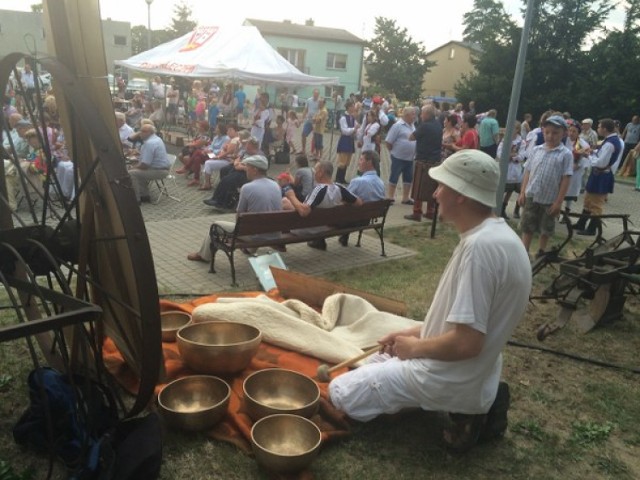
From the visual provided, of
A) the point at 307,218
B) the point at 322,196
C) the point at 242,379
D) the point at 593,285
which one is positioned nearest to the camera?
the point at 242,379

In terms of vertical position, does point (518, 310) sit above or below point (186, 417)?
above

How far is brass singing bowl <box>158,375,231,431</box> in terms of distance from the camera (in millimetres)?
3209

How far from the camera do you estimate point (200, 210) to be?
366 inches

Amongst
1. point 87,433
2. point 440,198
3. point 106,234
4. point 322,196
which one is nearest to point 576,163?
point 322,196

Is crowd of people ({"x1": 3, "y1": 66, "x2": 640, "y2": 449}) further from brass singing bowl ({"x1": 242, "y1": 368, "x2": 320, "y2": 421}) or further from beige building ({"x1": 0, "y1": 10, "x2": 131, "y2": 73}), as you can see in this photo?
beige building ({"x1": 0, "y1": 10, "x2": 131, "y2": 73})

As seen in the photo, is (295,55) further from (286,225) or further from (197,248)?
(286,225)

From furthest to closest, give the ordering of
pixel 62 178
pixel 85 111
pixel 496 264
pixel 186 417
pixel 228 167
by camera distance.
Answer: pixel 228 167, pixel 62 178, pixel 186 417, pixel 496 264, pixel 85 111

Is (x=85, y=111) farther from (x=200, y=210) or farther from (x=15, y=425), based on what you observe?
(x=200, y=210)

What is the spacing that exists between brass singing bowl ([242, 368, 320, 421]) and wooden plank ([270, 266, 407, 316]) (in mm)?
1463

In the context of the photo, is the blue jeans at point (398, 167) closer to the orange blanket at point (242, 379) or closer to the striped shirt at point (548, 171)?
the striped shirt at point (548, 171)

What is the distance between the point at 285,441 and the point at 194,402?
73 cm

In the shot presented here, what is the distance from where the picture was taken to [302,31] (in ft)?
160

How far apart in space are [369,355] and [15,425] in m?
2.19

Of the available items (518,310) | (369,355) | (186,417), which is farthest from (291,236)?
(518,310)
